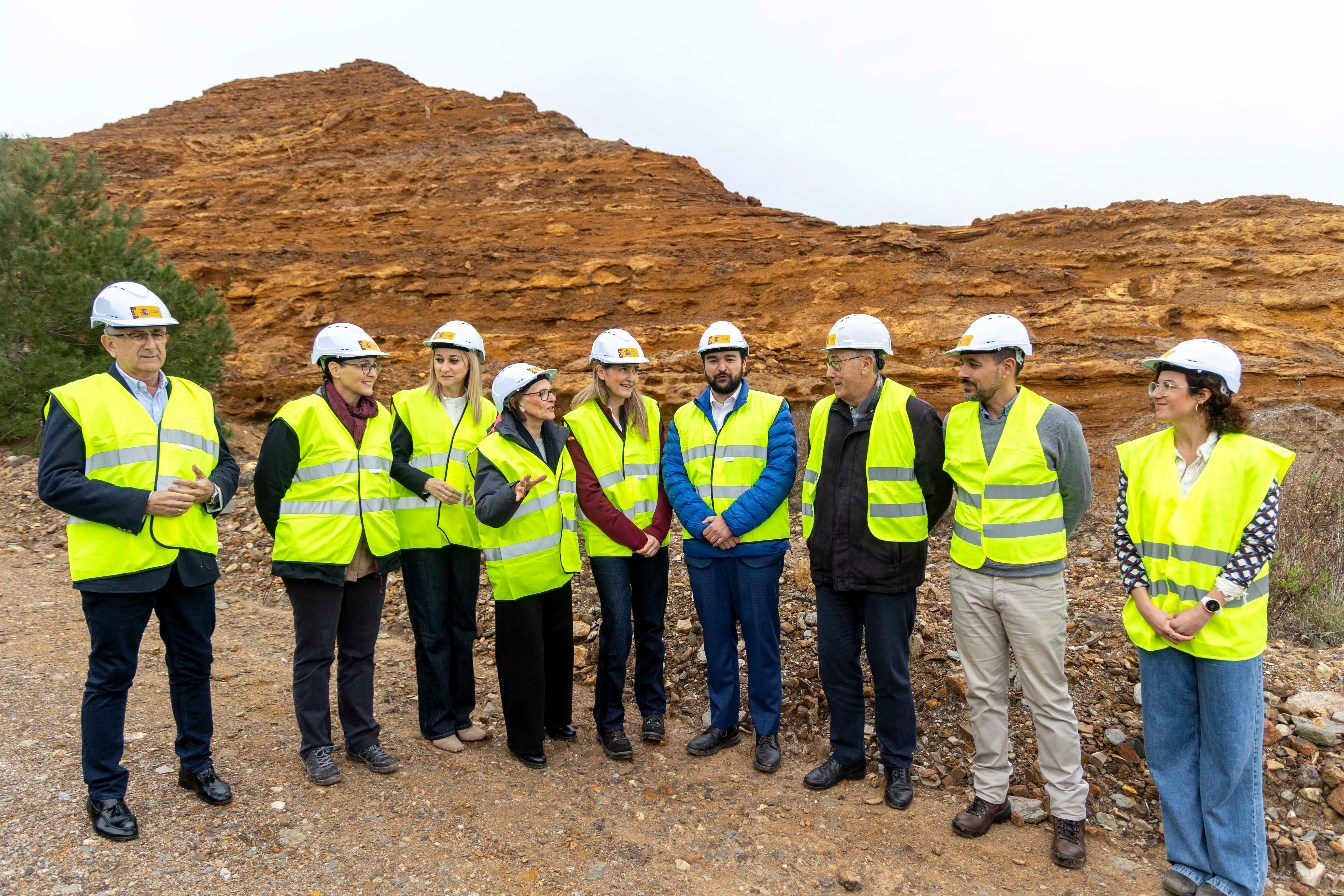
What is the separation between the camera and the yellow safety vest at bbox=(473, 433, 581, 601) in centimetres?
411

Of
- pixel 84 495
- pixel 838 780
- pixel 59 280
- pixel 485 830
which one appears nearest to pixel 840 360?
pixel 838 780

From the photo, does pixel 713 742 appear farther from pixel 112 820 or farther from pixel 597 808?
pixel 112 820

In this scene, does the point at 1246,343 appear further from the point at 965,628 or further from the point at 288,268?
the point at 288,268

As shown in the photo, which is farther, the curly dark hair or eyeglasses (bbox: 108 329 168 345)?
eyeglasses (bbox: 108 329 168 345)

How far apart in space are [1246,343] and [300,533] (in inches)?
464

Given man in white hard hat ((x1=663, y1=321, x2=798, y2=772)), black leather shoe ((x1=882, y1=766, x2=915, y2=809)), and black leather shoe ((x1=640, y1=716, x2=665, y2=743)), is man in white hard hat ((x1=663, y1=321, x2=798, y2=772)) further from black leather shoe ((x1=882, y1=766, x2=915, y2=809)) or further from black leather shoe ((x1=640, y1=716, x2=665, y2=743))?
black leather shoe ((x1=882, y1=766, x2=915, y2=809))

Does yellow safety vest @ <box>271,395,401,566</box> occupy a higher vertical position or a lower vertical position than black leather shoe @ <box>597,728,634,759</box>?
higher

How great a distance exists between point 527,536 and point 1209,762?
3.28 m

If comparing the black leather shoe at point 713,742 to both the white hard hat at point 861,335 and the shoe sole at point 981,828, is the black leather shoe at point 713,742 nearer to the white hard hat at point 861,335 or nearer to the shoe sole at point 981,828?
the shoe sole at point 981,828

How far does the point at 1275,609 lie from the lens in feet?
18.1

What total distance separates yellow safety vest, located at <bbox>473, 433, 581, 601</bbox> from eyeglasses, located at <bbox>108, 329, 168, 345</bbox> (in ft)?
5.11

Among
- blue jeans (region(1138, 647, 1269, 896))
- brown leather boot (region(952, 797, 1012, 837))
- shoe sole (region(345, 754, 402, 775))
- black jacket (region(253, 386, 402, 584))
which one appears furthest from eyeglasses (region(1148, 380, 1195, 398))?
shoe sole (region(345, 754, 402, 775))

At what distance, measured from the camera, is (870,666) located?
13.6 ft

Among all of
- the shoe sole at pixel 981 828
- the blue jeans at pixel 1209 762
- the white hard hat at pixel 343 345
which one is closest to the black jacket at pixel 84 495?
the white hard hat at pixel 343 345
